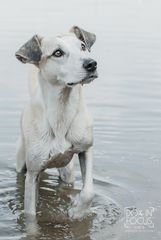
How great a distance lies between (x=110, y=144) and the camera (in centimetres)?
1021

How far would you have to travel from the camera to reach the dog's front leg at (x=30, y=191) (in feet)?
24.1

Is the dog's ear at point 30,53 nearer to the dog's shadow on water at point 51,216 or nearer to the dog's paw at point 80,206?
the dog's paw at point 80,206

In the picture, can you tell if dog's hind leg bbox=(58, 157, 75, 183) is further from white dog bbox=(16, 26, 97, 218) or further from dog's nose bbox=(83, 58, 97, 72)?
dog's nose bbox=(83, 58, 97, 72)

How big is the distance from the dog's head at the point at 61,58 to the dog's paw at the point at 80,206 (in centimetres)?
130

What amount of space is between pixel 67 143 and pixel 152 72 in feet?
26.7

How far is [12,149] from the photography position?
10.1m

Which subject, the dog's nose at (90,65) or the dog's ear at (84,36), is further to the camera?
the dog's ear at (84,36)

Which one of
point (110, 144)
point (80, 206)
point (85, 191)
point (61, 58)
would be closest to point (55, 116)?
point (61, 58)

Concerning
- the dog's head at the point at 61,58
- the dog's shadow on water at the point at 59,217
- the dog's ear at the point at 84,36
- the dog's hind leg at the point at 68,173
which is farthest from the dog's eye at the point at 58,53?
the dog's hind leg at the point at 68,173

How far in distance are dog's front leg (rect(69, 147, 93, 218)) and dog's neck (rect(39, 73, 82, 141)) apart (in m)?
0.42

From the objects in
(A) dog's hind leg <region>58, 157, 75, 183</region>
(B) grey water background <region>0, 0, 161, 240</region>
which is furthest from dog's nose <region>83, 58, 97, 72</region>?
(A) dog's hind leg <region>58, 157, 75, 183</region>

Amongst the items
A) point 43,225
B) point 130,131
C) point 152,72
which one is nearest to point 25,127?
point 43,225

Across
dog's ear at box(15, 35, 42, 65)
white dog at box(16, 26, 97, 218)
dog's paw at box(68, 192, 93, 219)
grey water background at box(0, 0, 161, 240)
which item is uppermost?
dog's ear at box(15, 35, 42, 65)

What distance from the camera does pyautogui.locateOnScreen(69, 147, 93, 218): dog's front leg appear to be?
23.5 feet
